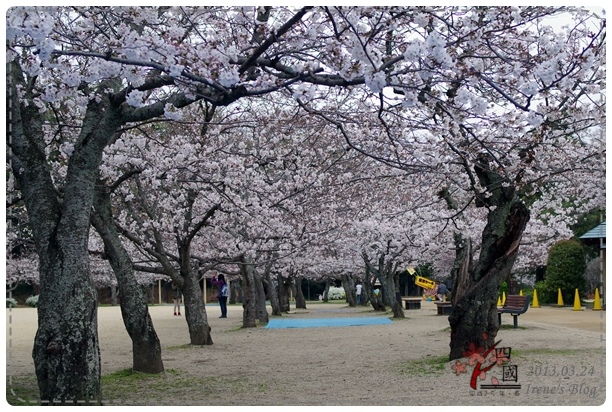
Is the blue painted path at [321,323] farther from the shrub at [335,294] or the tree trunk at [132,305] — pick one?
the shrub at [335,294]

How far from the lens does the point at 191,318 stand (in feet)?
37.8

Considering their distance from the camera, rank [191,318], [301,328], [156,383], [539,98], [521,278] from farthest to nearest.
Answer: [521,278] → [301,328] → [191,318] → [156,383] → [539,98]

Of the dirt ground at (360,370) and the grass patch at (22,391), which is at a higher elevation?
the grass patch at (22,391)

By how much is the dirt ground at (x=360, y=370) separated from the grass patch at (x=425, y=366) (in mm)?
13

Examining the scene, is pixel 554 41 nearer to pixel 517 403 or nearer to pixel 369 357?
pixel 517 403

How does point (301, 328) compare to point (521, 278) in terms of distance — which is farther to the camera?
point (521, 278)

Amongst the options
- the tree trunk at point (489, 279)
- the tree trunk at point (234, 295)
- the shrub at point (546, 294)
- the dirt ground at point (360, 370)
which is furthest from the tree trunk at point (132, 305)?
the tree trunk at point (234, 295)

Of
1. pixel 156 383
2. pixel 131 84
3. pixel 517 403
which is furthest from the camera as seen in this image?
pixel 156 383

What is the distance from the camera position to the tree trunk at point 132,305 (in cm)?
795

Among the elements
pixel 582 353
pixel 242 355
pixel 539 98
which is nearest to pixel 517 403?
pixel 539 98

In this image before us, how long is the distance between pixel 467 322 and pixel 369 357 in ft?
6.26

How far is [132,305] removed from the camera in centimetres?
797

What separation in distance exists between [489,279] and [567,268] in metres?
14.2

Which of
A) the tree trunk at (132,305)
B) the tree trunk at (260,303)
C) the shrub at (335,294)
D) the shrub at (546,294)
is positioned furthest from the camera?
the shrub at (335,294)
